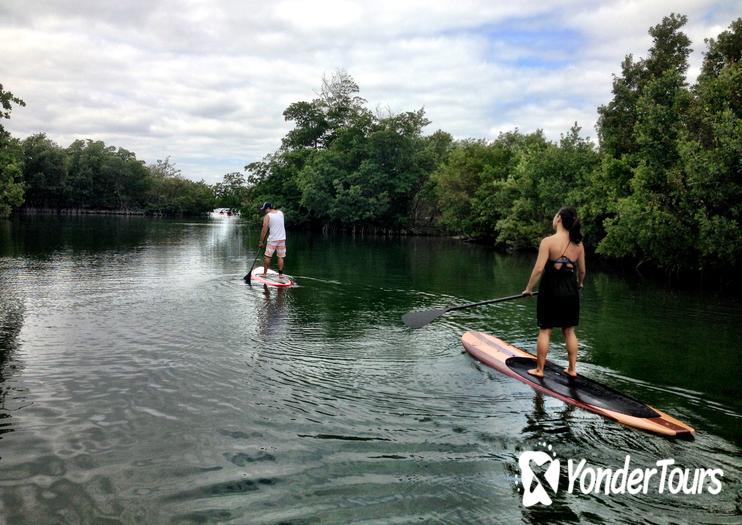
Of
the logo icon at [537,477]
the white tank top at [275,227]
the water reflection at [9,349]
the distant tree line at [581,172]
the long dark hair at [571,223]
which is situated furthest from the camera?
the distant tree line at [581,172]

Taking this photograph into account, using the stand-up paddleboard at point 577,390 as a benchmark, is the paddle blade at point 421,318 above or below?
above

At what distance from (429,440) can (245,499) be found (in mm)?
2064

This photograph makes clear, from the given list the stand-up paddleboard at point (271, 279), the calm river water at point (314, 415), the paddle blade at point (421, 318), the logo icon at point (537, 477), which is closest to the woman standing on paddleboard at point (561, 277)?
the calm river water at point (314, 415)

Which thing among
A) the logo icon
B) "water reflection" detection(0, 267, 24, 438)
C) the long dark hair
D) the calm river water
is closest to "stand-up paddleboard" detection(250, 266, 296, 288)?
the calm river water

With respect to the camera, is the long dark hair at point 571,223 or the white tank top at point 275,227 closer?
the long dark hair at point 571,223

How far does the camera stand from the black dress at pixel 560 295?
733cm

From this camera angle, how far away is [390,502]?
456 cm

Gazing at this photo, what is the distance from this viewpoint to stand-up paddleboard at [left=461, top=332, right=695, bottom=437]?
5988 millimetres

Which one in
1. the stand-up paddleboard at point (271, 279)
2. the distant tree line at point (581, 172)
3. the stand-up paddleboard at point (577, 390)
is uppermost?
the distant tree line at point (581, 172)

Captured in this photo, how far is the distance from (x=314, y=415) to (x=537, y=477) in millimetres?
2603

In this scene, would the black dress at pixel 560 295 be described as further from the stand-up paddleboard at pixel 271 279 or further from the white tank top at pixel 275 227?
the white tank top at pixel 275 227

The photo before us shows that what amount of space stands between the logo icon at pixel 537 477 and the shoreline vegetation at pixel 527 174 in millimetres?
17596

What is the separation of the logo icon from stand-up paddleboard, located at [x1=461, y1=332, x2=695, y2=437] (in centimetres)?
137

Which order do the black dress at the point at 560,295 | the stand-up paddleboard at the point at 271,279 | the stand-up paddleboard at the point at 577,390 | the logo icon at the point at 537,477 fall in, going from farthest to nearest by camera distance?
the stand-up paddleboard at the point at 271,279
the black dress at the point at 560,295
the stand-up paddleboard at the point at 577,390
the logo icon at the point at 537,477
